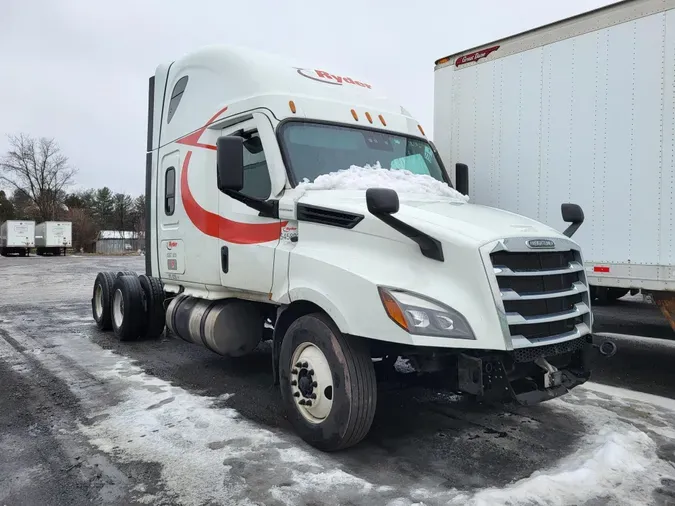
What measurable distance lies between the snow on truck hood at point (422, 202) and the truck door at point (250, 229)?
21.9 inches

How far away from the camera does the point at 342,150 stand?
16.2ft

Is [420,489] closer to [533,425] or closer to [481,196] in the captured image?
[533,425]

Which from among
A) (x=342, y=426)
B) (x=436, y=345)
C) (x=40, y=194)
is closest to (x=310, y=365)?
(x=342, y=426)

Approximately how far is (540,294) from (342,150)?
224 cm

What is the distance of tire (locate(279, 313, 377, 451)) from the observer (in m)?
3.70

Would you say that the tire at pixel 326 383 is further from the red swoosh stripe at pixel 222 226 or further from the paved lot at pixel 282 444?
the red swoosh stripe at pixel 222 226

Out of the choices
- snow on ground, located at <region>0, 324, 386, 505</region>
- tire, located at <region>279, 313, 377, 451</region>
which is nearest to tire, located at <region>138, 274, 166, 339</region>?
snow on ground, located at <region>0, 324, 386, 505</region>

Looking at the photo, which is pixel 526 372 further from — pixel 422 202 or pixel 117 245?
pixel 117 245

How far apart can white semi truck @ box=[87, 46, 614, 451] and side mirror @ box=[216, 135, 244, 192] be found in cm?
2

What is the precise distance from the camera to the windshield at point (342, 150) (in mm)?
4676

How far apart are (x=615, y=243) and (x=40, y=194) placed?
2983 inches

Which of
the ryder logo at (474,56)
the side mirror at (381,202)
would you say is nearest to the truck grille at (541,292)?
the side mirror at (381,202)

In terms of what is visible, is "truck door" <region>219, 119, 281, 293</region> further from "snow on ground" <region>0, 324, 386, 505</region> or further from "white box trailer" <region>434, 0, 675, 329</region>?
"white box trailer" <region>434, 0, 675, 329</region>

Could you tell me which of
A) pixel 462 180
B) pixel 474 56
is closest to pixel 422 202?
pixel 462 180
